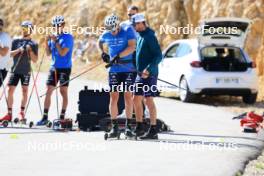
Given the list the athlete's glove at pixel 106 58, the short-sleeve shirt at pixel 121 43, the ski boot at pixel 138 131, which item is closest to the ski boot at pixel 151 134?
the ski boot at pixel 138 131

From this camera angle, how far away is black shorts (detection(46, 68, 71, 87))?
13.9m

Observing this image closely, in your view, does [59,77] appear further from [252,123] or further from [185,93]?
[185,93]

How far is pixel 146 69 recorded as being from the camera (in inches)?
472

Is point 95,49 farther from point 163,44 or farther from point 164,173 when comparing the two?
point 164,173

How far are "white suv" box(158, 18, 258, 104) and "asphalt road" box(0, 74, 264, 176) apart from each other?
12.9ft

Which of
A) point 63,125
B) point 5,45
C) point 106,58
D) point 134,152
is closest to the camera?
point 134,152

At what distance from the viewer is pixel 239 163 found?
9.96m

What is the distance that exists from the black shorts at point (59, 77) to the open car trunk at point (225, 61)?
5.89m

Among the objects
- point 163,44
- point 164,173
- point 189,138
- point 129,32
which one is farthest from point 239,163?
point 163,44

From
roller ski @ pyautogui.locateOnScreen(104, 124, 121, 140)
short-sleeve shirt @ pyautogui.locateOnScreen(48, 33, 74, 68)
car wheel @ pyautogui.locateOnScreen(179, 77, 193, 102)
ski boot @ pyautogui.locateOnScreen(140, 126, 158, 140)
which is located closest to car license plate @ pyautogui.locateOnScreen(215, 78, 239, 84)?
car wheel @ pyautogui.locateOnScreen(179, 77, 193, 102)

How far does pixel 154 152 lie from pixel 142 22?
7.15 feet

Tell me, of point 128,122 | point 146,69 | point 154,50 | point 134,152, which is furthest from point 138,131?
point 134,152

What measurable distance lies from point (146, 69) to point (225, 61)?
25.4 ft

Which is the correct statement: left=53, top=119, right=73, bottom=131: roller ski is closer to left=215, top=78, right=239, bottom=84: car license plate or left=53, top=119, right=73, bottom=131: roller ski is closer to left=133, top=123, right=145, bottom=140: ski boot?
left=133, top=123, right=145, bottom=140: ski boot
